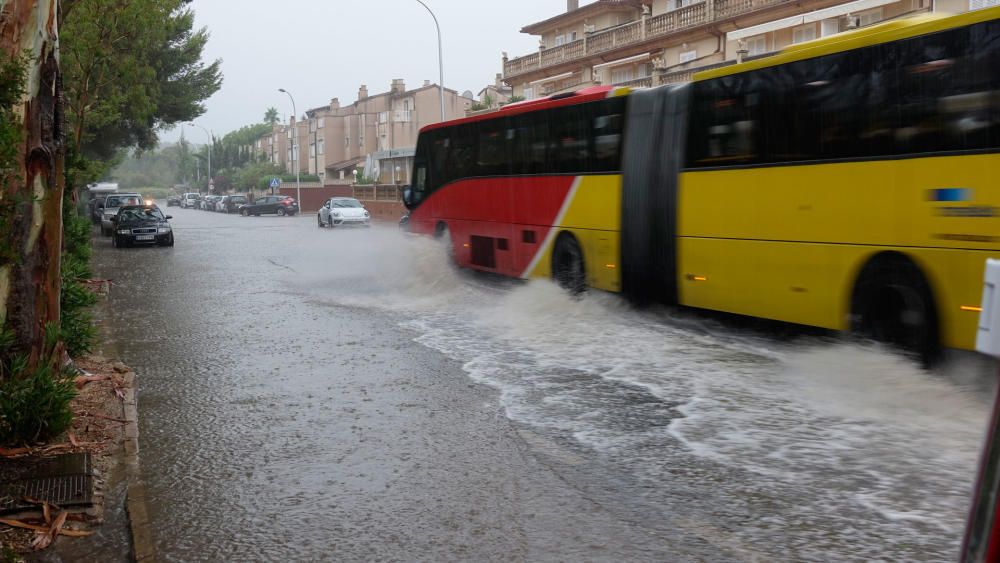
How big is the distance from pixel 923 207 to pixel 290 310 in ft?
30.9

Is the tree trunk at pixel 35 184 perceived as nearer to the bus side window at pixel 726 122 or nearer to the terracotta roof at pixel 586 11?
the bus side window at pixel 726 122

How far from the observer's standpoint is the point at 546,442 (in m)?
6.57

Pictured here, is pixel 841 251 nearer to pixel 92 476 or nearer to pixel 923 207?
pixel 923 207

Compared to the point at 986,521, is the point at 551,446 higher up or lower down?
lower down

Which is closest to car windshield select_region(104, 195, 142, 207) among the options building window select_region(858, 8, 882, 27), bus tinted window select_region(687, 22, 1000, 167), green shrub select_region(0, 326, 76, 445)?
building window select_region(858, 8, 882, 27)

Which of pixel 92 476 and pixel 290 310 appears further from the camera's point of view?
pixel 290 310

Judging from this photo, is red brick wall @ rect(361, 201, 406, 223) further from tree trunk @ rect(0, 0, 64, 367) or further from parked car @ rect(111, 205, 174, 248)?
tree trunk @ rect(0, 0, 64, 367)

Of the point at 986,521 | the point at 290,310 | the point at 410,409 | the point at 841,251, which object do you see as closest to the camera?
the point at 986,521

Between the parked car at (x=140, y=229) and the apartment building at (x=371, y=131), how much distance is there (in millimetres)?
33485

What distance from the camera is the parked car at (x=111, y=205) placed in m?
40.1

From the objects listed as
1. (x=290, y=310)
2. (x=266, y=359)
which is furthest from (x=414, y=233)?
(x=266, y=359)

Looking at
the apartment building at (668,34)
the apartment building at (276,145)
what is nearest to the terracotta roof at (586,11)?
the apartment building at (668,34)

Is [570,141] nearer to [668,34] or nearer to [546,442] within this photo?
[546,442]

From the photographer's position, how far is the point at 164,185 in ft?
573
